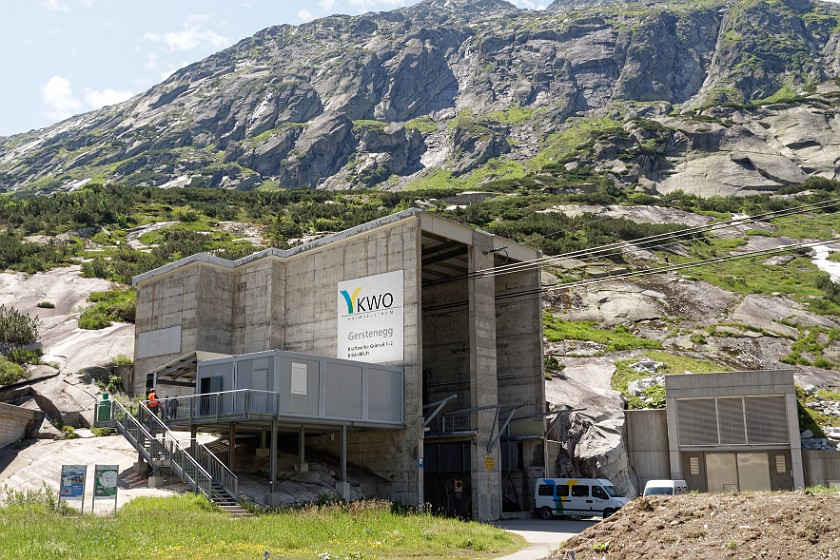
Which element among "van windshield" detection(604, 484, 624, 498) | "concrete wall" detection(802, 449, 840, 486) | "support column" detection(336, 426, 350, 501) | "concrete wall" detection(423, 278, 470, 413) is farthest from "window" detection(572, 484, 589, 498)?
"support column" detection(336, 426, 350, 501)

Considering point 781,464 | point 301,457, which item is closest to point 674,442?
point 781,464

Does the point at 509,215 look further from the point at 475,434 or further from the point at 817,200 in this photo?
the point at 475,434

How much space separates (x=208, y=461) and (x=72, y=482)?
6865mm

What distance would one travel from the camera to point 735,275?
255ft

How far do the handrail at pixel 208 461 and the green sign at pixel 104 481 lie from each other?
4.16 m

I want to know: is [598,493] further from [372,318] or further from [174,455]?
[174,455]

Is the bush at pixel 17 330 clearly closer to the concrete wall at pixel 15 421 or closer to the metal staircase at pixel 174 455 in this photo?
the concrete wall at pixel 15 421

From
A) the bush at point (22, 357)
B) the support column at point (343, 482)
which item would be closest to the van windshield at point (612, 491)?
the support column at point (343, 482)

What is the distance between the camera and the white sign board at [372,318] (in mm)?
35188

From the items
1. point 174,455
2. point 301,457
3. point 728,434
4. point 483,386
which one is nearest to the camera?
point 174,455

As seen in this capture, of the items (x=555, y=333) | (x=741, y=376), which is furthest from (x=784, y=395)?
(x=555, y=333)

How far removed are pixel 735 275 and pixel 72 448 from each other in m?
63.1

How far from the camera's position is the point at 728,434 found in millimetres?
37562

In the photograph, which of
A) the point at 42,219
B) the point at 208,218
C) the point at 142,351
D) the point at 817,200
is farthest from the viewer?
the point at 817,200
